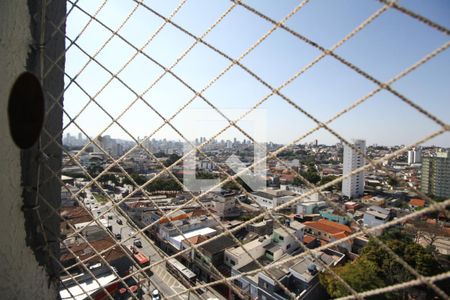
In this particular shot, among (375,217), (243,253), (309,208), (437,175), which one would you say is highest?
(437,175)

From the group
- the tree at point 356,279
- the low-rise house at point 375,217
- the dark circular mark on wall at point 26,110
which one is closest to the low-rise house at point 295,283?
the tree at point 356,279

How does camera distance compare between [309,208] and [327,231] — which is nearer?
[327,231]

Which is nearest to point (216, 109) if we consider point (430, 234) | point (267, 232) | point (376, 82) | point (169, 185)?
point (376, 82)

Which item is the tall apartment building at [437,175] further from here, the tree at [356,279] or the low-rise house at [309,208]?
the tree at [356,279]

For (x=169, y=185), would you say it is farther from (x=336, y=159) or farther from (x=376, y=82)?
(x=336, y=159)

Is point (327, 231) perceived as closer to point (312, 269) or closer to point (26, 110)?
point (312, 269)

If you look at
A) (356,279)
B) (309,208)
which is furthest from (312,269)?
(309,208)
